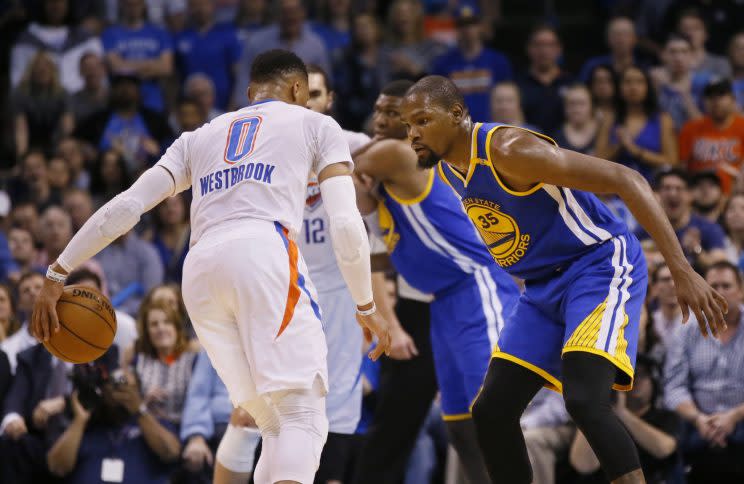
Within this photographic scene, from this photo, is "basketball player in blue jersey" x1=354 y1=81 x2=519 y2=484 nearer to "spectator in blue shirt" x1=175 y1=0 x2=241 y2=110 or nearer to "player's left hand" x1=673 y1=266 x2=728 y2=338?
"player's left hand" x1=673 y1=266 x2=728 y2=338

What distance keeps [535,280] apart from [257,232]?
129 centimetres

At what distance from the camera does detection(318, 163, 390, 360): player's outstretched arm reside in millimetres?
4535

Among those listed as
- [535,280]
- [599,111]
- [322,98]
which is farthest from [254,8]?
[535,280]

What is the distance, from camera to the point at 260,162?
4.64m

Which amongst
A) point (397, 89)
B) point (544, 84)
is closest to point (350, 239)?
point (397, 89)

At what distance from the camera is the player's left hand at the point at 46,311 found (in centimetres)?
477

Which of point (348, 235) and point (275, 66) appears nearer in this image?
point (348, 235)

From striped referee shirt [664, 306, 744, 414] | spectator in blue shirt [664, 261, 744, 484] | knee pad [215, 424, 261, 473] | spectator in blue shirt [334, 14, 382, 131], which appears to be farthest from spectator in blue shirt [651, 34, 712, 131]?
knee pad [215, 424, 261, 473]

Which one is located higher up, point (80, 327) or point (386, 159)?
point (386, 159)

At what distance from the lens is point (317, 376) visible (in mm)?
4535

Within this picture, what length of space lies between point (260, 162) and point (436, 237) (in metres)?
1.55

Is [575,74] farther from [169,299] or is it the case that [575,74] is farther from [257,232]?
[257,232]

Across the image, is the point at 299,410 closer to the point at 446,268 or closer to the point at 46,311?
the point at 46,311

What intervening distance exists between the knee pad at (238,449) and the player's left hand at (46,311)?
3.64 feet
